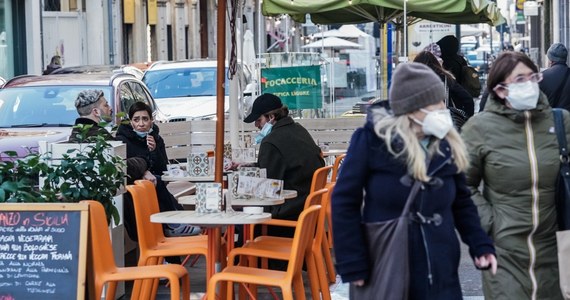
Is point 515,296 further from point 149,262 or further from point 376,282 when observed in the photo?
point 149,262

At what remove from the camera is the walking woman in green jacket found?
19.3ft

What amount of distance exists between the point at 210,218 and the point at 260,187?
1.37m

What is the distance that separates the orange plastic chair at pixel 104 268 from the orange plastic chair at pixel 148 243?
0.66 metres

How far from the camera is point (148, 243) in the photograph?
7.90 meters

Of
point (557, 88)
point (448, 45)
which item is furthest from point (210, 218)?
point (448, 45)

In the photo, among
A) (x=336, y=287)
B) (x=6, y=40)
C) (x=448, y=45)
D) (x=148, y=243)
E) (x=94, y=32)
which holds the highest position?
(x=94, y=32)

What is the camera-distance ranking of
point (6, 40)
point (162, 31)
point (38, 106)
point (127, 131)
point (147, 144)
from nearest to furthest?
point (127, 131) < point (147, 144) < point (38, 106) < point (6, 40) < point (162, 31)

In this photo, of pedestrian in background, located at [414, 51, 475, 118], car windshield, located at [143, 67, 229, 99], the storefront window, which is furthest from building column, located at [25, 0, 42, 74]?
pedestrian in background, located at [414, 51, 475, 118]

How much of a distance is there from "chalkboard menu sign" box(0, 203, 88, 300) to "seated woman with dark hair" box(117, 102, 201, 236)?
333 centimetres

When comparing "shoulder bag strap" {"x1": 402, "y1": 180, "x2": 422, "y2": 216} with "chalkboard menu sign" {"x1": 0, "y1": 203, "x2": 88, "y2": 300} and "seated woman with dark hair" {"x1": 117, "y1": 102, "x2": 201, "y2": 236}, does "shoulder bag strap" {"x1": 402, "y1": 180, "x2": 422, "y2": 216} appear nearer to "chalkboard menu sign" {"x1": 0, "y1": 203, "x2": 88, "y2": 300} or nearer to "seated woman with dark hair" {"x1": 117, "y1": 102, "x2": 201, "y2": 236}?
"chalkboard menu sign" {"x1": 0, "y1": 203, "x2": 88, "y2": 300}

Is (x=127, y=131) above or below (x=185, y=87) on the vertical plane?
below

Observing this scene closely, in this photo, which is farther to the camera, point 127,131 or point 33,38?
point 33,38

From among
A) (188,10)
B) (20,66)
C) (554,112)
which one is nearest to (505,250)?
(554,112)

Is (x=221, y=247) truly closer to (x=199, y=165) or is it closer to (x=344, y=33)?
(x=199, y=165)
